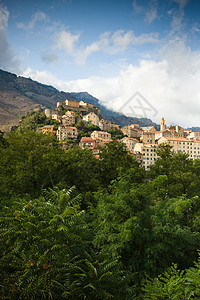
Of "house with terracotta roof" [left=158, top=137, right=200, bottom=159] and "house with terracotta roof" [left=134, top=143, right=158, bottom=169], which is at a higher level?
"house with terracotta roof" [left=158, top=137, right=200, bottom=159]

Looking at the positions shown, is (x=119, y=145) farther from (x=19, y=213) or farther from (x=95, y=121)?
(x=95, y=121)

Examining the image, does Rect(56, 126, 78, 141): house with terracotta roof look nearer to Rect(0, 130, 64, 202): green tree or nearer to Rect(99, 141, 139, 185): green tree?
Rect(99, 141, 139, 185): green tree

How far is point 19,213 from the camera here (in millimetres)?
4996

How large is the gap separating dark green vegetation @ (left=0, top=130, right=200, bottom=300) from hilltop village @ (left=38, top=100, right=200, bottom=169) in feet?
152

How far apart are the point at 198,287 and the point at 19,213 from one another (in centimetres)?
496

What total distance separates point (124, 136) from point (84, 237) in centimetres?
9675

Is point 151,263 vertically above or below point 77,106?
below

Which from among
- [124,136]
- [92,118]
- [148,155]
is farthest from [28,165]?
[92,118]

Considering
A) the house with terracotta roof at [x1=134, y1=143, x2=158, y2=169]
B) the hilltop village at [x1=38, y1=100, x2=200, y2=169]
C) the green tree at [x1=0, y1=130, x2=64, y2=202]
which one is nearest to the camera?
the green tree at [x1=0, y1=130, x2=64, y2=202]

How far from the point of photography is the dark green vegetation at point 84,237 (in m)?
4.32

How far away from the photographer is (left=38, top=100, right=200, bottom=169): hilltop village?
75.9 metres

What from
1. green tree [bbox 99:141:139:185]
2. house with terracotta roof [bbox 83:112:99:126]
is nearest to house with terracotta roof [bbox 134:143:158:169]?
house with terracotta roof [bbox 83:112:99:126]

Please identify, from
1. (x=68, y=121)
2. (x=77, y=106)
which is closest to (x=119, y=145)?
(x=68, y=121)

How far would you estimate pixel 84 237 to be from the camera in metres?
6.50
